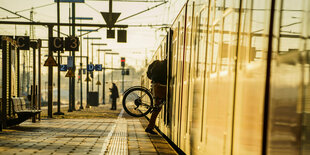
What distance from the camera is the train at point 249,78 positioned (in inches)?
125

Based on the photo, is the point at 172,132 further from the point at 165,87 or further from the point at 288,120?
the point at 288,120

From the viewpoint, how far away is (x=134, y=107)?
1386 cm

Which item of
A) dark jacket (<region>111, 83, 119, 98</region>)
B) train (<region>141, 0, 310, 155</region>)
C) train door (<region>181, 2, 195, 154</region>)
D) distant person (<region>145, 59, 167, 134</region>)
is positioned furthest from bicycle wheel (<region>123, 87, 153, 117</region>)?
dark jacket (<region>111, 83, 119, 98</region>)

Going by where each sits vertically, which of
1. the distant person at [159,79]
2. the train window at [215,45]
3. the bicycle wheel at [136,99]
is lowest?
the bicycle wheel at [136,99]

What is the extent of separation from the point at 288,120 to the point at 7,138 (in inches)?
349

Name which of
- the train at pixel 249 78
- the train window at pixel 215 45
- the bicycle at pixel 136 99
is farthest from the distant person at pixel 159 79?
the train window at pixel 215 45

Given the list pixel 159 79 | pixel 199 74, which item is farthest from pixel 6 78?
pixel 199 74

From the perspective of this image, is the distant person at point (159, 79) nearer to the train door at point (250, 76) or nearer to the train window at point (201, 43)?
the train window at point (201, 43)

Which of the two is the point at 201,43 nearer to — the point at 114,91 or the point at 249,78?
the point at 249,78

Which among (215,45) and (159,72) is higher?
(215,45)

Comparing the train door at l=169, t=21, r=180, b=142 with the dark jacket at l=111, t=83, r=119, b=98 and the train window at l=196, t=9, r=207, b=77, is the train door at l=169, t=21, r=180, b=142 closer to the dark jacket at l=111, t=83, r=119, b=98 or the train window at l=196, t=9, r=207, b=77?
the train window at l=196, t=9, r=207, b=77

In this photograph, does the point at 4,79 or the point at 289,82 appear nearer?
the point at 289,82

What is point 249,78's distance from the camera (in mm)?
4043

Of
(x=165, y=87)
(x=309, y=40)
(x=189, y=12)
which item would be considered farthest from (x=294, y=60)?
(x=165, y=87)
